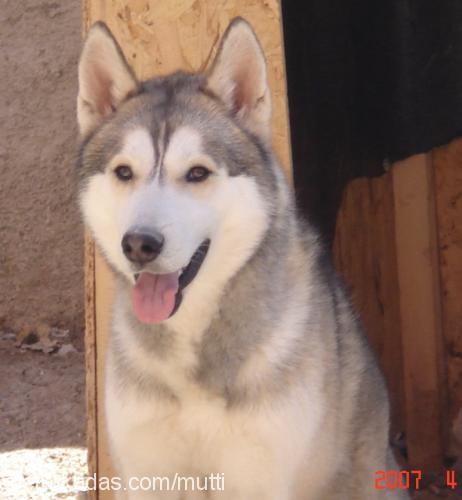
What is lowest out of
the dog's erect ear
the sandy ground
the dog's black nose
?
the sandy ground

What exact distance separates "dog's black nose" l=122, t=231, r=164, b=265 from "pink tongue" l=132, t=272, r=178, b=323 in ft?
0.59

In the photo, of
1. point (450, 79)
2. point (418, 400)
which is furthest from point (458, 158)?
point (418, 400)

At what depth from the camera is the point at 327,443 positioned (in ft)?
9.47

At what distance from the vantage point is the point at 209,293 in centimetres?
271

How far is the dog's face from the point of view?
8.04 ft

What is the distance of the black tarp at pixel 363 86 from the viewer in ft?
13.9

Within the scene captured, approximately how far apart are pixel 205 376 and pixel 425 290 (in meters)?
2.28

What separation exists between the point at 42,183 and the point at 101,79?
10.8ft

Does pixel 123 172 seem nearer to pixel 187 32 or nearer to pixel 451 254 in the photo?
pixel 187 32

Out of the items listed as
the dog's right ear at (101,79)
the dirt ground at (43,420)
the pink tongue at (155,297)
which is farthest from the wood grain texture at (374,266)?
the pink tongue at (155,297)

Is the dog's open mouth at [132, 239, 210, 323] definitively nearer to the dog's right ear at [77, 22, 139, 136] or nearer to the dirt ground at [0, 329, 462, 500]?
the dog's right ear at [77, 22, 139, 136]

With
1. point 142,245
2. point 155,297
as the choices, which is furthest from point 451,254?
point 142,245

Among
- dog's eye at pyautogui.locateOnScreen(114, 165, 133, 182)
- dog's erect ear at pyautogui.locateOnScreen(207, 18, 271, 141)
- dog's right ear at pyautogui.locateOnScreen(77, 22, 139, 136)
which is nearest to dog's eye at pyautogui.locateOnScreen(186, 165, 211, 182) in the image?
dog's eye at pyautogui.locateOnScreen(114, 165, 133, 182)

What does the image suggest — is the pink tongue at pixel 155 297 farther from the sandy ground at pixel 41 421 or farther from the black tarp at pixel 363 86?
the black tarp at pixel 363 86
